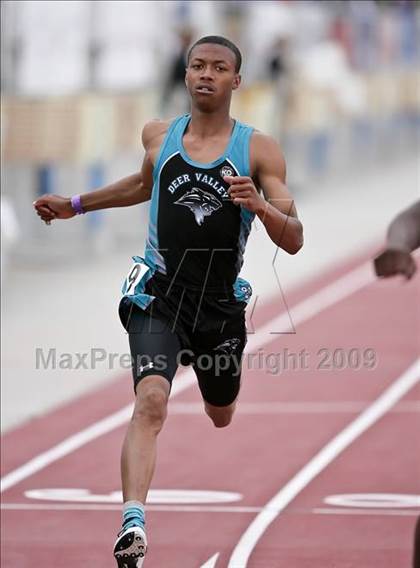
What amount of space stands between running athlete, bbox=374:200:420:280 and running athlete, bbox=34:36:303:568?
1475 mm

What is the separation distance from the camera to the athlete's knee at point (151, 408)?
716 cm

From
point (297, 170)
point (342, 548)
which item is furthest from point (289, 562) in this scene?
point (297, 170)

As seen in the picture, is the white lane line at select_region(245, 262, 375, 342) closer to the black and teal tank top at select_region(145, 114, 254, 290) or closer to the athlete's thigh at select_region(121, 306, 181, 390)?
the black and teal tank top at select_region(145, 114, 254, 290)

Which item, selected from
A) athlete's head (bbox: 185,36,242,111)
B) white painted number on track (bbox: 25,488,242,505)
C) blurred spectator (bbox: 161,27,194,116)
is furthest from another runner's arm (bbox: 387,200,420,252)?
blurred spectator (bbox: 161,27,194,116)

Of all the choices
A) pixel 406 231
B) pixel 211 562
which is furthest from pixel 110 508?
pixel 406 231

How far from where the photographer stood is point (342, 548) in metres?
8.27

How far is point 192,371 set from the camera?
14.1 meters

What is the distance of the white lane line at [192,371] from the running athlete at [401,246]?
4.72m

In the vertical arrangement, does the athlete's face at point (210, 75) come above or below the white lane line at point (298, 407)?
below

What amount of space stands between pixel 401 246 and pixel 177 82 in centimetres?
1903

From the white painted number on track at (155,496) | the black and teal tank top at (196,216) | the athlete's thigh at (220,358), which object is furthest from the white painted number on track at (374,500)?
the black and teal tank top at (196,216)

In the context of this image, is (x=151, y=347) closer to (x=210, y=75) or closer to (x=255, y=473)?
(x=210, y=75)

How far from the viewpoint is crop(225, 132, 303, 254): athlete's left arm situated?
6.87m

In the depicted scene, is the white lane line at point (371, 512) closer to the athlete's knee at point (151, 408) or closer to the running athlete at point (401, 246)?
the athlete's knee at point (151, 408)
